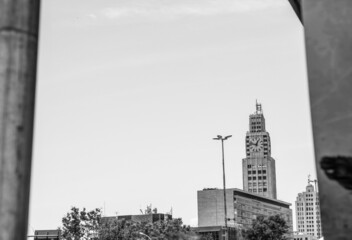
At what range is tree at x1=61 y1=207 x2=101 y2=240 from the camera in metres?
75.8

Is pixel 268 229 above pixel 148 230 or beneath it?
beneath

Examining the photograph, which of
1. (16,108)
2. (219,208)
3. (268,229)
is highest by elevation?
(219,208)

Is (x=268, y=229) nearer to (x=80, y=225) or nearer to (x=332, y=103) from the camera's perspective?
(x=80, y=225)

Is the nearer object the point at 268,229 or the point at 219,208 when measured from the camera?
the point at 268,229

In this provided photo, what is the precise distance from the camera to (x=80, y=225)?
7681cm

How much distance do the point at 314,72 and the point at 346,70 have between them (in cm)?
27

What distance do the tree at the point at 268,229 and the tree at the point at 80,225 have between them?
2360 centimetres

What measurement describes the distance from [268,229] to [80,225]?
2688cm

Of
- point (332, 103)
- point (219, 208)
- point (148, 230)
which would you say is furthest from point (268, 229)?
point (219, 208)

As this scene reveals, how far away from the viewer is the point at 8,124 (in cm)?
438

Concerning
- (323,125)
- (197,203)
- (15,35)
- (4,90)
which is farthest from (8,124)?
(197,203)

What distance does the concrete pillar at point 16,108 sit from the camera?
4.28 m

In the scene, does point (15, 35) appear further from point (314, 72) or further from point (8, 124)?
point (314, 72)

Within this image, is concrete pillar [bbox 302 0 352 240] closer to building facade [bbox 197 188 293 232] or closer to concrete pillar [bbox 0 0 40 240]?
concrete pillar [bbox 0 0 40 240]
